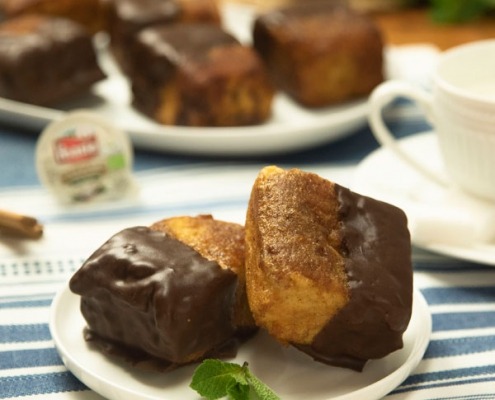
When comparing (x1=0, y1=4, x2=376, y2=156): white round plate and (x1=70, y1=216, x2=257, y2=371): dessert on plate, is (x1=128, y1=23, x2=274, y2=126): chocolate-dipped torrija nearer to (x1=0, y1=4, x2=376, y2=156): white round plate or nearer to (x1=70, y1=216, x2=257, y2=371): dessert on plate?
(x1=0, y1=4, x2=376, y2=156): white round plate

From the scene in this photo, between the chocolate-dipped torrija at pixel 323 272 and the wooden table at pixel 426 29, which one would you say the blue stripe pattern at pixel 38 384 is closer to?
the chocolate-dipped torrija at pixel 323 272

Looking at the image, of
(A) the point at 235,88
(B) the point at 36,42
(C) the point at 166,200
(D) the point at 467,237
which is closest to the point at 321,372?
(D) the point at 467,237

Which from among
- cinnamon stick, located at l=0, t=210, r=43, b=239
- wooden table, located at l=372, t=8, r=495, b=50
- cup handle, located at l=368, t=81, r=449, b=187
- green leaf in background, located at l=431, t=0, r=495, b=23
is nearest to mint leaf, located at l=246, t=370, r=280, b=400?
cinnamon stick, located at l=0, t=210, r=43, b=239

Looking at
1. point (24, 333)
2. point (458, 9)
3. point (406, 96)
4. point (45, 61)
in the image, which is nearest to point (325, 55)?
point (406, 96)

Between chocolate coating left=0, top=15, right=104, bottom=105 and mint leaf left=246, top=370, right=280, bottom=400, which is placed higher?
mint leaf left=246, top=370, right=280, bottom=400

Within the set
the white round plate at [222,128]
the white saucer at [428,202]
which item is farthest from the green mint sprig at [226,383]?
the white round plate at [222,128]

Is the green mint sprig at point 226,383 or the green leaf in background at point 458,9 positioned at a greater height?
the green mint sprig at point 226,383
